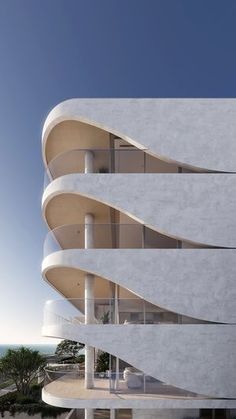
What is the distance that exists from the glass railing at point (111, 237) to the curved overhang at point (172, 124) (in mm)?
2509

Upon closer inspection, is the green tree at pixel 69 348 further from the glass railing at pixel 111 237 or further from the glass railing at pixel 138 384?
the glass railing at pixel 138 384

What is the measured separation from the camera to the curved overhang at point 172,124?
50.1 feet

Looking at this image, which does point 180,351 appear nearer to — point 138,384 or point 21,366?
point 138,384

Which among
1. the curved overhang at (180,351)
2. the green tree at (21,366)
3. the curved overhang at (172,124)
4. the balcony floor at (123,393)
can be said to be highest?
the curved overhang at (172,124)

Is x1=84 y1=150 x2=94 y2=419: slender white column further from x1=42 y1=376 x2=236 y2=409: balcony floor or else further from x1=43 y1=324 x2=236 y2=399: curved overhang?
x1=43 y1=324 x2=236 y2=399: curved overhang


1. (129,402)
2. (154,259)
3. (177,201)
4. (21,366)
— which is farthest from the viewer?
(21,366)

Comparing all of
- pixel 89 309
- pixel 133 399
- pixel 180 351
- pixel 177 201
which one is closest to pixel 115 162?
pixel 177 201

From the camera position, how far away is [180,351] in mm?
13938

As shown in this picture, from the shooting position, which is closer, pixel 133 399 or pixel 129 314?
pixel 133 399

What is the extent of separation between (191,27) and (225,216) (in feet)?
36.1

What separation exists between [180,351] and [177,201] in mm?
4506

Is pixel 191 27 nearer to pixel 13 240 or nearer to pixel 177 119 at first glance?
pixel 177 119

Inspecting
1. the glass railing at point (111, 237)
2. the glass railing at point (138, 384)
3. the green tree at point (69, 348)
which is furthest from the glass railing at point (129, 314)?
the green tree at point (69, 348)

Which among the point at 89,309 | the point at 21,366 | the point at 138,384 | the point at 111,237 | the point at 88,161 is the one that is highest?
the point at 88,161
